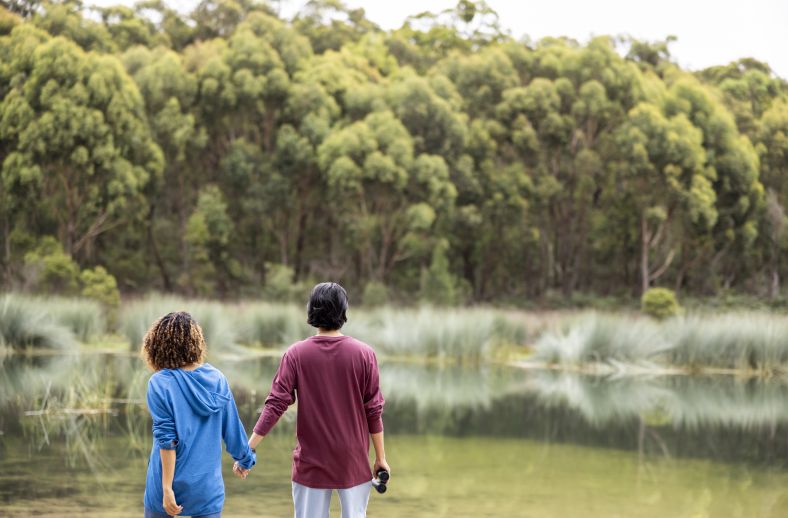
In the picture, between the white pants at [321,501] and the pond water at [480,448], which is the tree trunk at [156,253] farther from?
the white pants at [321,501]

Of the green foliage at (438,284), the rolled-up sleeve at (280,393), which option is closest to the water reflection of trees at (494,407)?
the rolled-up sleeve at (280,393)

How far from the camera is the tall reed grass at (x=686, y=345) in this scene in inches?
661

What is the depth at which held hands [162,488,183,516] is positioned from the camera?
346 cm

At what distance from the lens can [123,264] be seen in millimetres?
29594

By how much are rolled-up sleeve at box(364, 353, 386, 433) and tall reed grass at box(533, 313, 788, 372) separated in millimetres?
13283

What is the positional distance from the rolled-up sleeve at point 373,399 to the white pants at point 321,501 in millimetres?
220

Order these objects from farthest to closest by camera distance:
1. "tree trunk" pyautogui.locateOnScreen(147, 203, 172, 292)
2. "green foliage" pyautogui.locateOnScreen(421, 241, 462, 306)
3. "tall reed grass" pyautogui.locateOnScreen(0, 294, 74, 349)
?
"tree trunk" pyautogui.locateOnScreen(147, 203, 172, 292) < "green foliage" pyautogui.locateOnScreen(421, 241, 462, 306) < "tall reed grass" pyautogui.locateOnScreen(0, 294, 74, 349)

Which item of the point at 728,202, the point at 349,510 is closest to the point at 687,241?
the point at 728,202

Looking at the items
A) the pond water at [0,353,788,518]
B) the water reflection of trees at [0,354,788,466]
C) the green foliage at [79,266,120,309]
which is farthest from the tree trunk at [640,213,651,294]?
the pond water at [0,353,788,518]

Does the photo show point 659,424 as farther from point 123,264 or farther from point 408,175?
point 123,264

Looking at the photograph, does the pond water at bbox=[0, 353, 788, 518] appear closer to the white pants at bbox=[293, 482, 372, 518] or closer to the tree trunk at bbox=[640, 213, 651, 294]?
the white pants at bbox=[293, 482, 372, 518]

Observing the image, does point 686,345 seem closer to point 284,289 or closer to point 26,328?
point 26,328

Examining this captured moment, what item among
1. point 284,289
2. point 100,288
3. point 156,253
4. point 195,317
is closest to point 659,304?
point 284,289

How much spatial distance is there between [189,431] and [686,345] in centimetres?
1458
